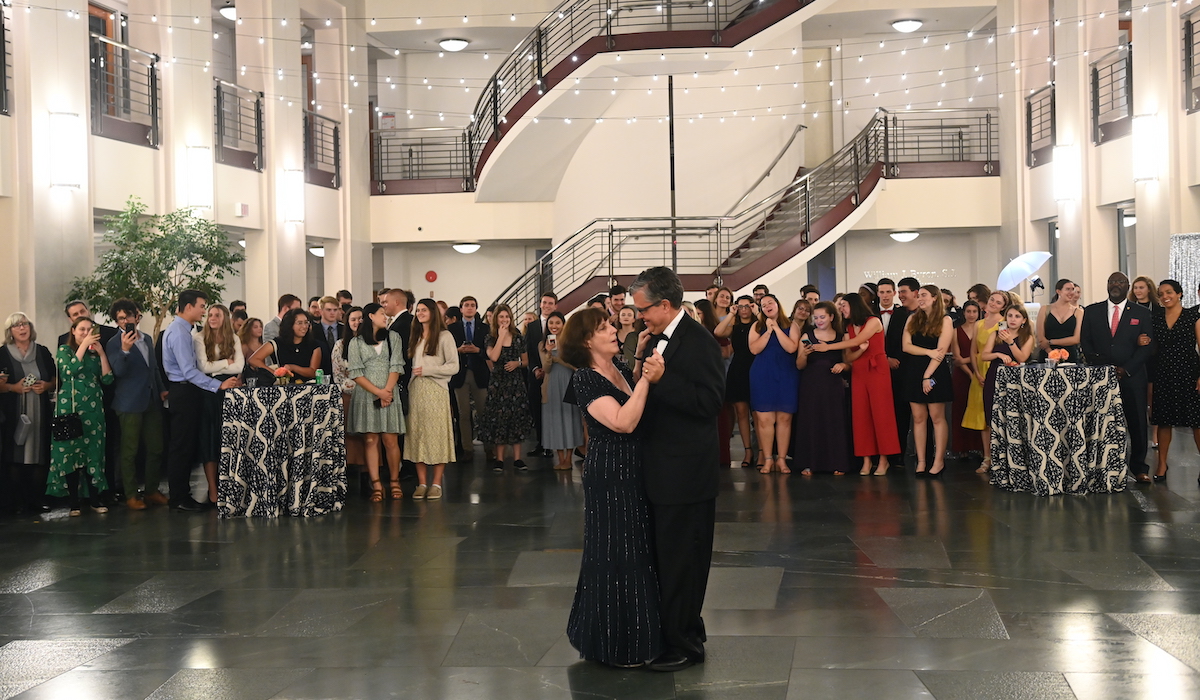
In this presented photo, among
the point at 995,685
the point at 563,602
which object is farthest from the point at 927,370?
the point at 995,685

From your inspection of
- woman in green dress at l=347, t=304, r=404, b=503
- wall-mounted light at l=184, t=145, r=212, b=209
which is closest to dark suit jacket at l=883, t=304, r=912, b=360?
woman in green dress at l=347, t=304, r=404, b=503

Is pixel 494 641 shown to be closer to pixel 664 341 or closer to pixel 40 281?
pixel 664 341

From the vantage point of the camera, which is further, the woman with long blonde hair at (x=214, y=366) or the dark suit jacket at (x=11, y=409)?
the woman with long blonde hair at (x=214, y=366)

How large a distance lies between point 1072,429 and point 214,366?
5621 millimetres

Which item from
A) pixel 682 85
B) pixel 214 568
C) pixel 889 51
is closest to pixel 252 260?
pixel 682 85

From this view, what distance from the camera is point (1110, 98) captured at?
543 inches

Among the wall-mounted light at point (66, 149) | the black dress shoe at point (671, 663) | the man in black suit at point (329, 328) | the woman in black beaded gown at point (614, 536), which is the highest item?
the wall-mounted light at point (66, 149)

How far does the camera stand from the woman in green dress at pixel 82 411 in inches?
293

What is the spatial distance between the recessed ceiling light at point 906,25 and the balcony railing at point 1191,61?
5.95 metres

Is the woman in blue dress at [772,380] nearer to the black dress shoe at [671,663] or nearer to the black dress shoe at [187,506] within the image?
the black dress shoe at [187,506]

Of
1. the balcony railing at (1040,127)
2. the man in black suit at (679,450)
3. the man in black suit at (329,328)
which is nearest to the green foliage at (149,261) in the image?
the man in black suit at (329,328)

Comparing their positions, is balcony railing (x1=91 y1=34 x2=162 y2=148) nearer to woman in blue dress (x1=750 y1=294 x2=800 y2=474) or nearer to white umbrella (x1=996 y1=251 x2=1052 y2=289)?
woman in blue dress (x1=750 y1=294 x2=800 y2=474)

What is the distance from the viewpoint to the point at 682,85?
1597 centimetres

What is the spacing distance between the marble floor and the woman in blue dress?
132 cm
